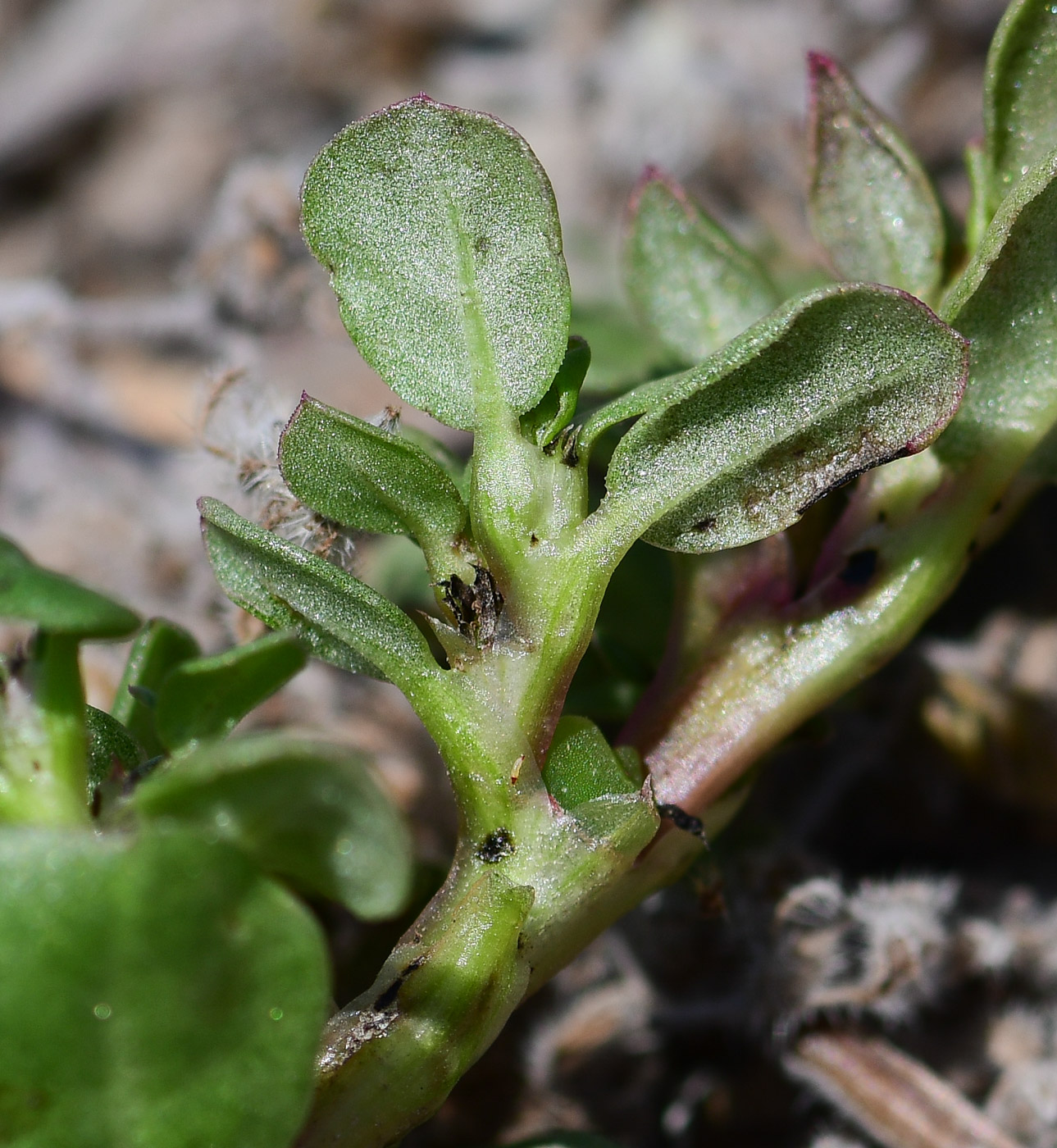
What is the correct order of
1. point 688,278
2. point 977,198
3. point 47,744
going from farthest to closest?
point 688,278 < point 977,198 < point 47,744

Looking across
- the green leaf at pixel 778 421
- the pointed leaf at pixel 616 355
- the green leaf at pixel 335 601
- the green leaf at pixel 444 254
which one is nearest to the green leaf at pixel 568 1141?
the green leaf at pixel 335 601

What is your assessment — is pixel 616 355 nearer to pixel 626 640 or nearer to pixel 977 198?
pixel 626 640

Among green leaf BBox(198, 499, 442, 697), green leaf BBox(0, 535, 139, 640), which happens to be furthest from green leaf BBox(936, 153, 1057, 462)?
green leaf BBox(0, 535, 139, 640)

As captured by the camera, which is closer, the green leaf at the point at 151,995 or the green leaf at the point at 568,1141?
the green leaf at the point at 151,995

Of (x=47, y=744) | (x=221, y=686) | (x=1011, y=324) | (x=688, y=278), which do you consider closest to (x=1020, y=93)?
(x=1011, y=324)

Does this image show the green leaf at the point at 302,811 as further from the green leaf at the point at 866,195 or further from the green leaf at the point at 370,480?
the green leaf at the point at 866,195

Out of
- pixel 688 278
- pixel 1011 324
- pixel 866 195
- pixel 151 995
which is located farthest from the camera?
pixel 688 278

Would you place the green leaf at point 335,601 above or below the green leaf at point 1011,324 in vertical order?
below
